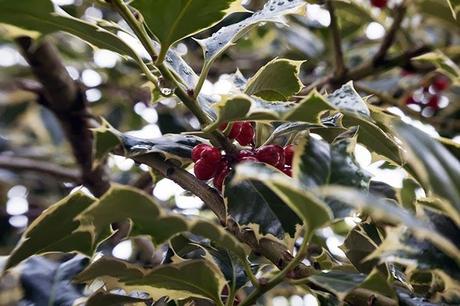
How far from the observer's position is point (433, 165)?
0.46 m

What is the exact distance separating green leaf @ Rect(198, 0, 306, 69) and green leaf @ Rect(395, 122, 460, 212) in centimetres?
29

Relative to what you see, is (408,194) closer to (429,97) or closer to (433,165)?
(433,165)

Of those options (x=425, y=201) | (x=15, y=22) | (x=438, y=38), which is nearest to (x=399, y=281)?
(x=425, y=201)

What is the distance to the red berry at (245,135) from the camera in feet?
2.55

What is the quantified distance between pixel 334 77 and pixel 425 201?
2.78ft

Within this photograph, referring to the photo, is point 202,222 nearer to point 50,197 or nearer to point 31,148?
point 50,197

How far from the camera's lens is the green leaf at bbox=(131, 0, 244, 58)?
0.69m

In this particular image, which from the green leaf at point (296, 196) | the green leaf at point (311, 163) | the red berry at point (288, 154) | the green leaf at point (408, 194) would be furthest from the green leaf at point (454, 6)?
the green leaf at point (296, 196)

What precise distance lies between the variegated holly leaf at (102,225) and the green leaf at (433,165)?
17 cm

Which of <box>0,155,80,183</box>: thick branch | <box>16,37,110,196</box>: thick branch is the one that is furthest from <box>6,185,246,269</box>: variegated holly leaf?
<box>0,155,80,183</box>: thick branch

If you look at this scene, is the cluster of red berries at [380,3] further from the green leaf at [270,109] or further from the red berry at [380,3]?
the green leaf at [270,109]

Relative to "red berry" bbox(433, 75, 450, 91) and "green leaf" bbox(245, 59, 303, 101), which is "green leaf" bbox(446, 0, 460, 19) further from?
"red berry" bbox(433, 75, 450, 91)

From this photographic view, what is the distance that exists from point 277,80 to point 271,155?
0.41ft

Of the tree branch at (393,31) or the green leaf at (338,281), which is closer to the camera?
the green leaf at (338,281)
